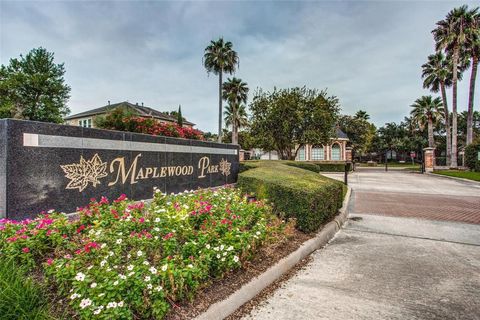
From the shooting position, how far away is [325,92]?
23.6 metres

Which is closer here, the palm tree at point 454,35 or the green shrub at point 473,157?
→ the green shrub at point 473,157

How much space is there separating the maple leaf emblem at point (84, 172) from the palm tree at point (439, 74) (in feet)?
137

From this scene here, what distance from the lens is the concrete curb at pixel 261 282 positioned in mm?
2574

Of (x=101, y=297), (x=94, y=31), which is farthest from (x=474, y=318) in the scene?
(x=94, y=31)

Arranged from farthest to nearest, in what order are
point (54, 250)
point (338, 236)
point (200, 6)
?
point (200, 6) → point (338, 236) → point (54, 250)

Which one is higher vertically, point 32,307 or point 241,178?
point 241,178

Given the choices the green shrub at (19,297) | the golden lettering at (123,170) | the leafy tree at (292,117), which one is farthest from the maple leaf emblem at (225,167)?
the leafy tree at (292,117)

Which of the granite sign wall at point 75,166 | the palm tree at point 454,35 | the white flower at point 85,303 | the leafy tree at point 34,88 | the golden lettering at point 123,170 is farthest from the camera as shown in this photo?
the leafy tree at point 34,88

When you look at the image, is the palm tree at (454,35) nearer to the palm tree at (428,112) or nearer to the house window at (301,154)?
the palm tree at (428,112)

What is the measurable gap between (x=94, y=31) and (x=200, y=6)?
5.11 metres

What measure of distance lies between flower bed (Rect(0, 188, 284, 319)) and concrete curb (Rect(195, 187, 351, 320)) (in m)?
0.28

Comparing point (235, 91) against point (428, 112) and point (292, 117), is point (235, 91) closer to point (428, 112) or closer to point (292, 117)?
point (292, 117)

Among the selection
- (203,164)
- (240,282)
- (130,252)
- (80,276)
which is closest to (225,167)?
(203,164)

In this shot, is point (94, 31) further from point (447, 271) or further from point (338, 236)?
point (447, 271)
